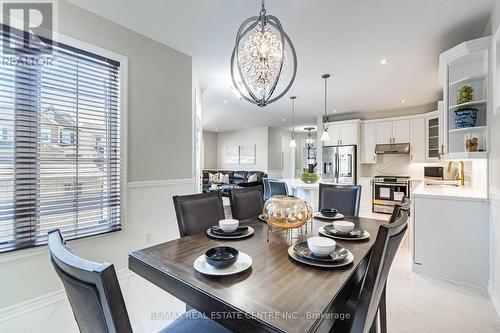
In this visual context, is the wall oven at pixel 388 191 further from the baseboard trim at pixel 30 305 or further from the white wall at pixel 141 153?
the baseboard trim at pixel 30 305

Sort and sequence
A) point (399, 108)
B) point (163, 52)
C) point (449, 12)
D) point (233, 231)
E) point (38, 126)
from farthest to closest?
point (399, 108)
point (163, 52)
point (449, 12)
point (38, 126)
point (233, 231)

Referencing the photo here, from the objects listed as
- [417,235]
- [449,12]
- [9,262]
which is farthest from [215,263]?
[449,12]

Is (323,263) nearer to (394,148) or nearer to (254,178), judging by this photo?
(394,148)

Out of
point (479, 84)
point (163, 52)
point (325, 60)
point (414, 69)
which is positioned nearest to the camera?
point (479, 84)

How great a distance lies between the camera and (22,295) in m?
1.88

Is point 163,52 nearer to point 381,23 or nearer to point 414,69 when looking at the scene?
point 381,23

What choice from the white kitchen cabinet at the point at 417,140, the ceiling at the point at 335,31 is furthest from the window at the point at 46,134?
the white kitchen cabinet at the point at 417,140

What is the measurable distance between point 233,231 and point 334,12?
7.25 ft

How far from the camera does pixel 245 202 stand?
7.45ft

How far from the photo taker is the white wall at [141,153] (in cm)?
195

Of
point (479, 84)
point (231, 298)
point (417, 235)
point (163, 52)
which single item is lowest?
point (417, 235)

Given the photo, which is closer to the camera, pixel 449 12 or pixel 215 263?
pixel 215 263

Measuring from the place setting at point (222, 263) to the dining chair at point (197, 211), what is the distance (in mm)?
601

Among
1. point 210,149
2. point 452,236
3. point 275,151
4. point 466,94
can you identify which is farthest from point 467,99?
point 210,149
